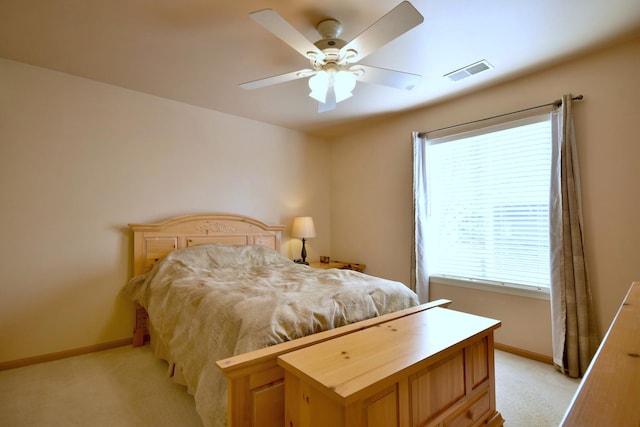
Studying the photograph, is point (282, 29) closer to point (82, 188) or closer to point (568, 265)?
point (82, 188)

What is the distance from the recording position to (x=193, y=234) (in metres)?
3.33

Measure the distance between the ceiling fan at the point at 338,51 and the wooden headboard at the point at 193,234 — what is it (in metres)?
1.74

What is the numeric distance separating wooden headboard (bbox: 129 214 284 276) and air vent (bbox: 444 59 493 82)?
2.58 meters

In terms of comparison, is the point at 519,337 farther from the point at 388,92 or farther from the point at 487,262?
the point at 388,92

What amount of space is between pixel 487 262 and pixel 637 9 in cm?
213

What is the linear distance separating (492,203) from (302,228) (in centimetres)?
222

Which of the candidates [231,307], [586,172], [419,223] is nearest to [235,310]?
[231,307]

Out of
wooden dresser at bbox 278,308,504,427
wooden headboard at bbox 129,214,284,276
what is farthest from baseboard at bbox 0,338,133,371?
wooden dresser at bbox 278,308,504,427

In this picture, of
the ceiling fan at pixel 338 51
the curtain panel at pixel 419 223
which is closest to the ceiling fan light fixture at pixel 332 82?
the ceiling fan at pixel 338 51

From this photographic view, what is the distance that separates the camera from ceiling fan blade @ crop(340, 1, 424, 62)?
1.48 meters

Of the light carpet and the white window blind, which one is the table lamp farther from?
the light carpet

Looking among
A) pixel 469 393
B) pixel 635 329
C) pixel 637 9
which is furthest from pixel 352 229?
pixel 635 329

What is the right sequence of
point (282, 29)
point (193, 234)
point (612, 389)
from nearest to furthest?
point (612, 389) < point (282, 29) < point (193, 234)

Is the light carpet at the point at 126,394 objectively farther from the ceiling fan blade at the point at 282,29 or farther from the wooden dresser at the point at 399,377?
the ceiling fan blade at the point at 282,29
